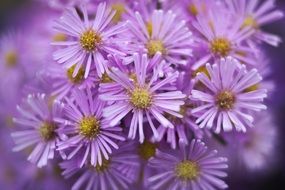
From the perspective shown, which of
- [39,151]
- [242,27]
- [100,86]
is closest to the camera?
[100,86]

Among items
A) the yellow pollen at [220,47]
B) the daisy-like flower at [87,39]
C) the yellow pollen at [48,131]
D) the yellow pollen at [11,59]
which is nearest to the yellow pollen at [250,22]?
the yellow pollen at [220,47]

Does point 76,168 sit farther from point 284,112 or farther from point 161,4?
point 284,112

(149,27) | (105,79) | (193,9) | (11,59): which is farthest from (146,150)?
(11,59)

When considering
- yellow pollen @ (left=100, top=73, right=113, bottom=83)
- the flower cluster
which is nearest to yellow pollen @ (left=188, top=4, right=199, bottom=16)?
the flower cluster

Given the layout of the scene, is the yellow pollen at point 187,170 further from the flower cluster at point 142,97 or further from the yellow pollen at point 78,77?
the yellow pollen at point 78,77

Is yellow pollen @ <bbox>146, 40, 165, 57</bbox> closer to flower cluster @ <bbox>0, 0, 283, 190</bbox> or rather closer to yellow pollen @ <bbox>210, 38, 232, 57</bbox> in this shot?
Answer: flower cluster @ <bbox>0, 0, 283, 190</bbox>

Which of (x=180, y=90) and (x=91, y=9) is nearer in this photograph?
(x=180, y=90)

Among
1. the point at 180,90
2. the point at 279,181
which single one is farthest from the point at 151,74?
the point at 279,181
